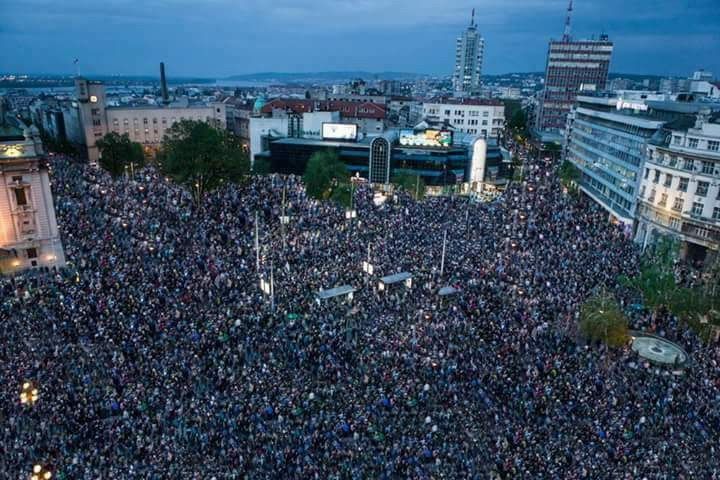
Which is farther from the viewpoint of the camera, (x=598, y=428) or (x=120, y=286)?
(x=120, y=286)

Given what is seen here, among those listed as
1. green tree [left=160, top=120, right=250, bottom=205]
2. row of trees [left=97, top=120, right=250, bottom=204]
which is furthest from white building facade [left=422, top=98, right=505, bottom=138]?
green tree [left=160, top=120, right=250, bottom=205]

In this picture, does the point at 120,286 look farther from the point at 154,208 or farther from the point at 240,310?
the point at 154,208

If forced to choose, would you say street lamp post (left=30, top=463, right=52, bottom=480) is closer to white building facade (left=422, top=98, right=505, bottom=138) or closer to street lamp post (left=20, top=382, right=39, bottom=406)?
street lamp post (left=20, top=382, right=39, bottom=406)

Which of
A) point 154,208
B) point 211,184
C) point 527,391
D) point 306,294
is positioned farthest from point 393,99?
point 527,391

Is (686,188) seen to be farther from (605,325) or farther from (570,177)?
(605,325)

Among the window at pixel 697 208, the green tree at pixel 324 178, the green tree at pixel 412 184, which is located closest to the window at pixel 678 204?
the window at pixel 697 208

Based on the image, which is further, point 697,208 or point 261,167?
point 261,167

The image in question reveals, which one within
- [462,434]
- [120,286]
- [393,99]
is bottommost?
[462,434]

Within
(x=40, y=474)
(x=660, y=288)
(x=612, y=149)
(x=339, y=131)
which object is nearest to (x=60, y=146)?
(x=339, y=131)
